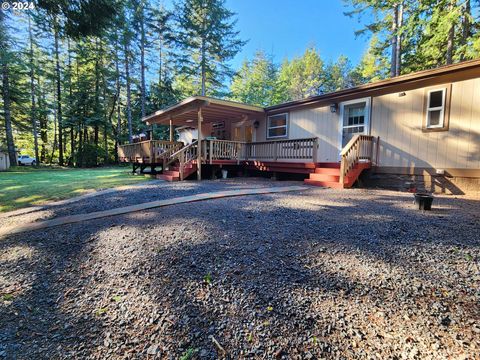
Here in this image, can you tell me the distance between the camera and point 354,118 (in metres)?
8.60

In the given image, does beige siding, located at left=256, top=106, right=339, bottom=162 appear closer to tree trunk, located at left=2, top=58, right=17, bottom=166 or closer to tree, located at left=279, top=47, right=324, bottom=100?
tree trunk, located at left=2, top=58, right=17, bottom=166

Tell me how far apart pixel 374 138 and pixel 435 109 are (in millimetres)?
1675

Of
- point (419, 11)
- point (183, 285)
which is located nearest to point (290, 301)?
point (183, 285)

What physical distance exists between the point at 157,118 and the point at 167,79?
13990 millimetres

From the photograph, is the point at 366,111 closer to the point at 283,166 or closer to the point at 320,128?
the point at 320,128

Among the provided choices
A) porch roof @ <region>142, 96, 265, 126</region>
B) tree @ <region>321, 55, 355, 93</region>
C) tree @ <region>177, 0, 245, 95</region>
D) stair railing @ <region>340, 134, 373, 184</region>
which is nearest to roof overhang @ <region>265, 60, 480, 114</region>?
stair railing @ <region>340, 134, 373, 184</region>

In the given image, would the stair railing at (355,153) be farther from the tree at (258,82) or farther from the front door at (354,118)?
the tree at (258,82)

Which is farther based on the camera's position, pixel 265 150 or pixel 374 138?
pixel 265 150

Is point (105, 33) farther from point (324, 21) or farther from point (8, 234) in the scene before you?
point (324, 21)

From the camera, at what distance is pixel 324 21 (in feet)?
91.2

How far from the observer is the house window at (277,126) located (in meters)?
10.7

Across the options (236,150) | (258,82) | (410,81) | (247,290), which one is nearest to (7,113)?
(236,150)

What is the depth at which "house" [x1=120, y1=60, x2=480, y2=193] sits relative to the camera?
627 centimetres

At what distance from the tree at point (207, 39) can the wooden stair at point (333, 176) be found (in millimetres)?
14892
